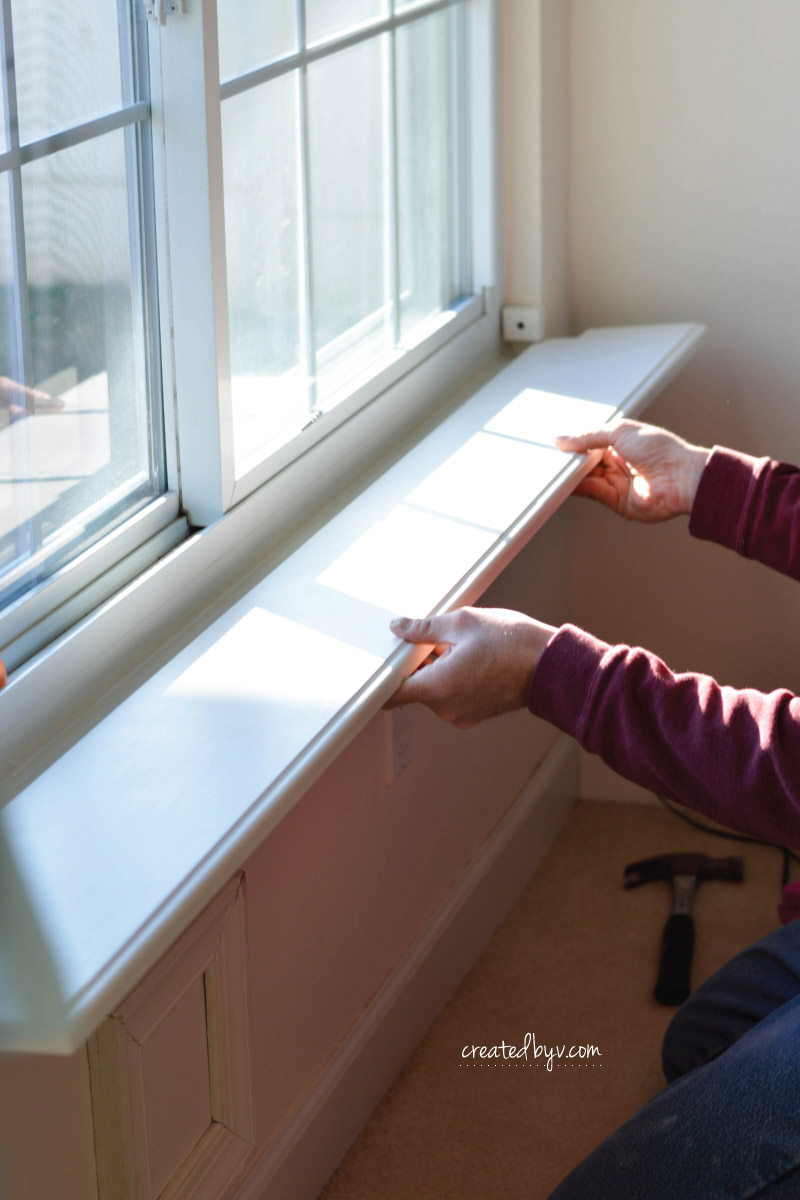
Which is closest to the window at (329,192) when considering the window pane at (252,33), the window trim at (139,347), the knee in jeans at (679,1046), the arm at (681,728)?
the window pane at (252,33)

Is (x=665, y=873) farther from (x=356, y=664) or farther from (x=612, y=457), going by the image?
(x=356, y=664)

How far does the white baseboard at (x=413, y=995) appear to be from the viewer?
4.57 feet

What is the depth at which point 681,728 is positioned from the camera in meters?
1.16

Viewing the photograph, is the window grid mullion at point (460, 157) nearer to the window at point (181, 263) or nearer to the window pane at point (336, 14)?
the window at point (181, 263)

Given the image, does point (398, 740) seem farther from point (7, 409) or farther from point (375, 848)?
point (7, 409)

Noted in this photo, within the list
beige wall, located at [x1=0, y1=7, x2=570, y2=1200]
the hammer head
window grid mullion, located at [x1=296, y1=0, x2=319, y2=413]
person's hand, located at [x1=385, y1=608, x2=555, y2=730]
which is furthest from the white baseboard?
window grid mullion, located at [x1=296, y1=0, x2=319, y2=413]

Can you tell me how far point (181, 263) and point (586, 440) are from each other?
1.92 feet

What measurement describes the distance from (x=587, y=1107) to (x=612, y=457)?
2.72 ft

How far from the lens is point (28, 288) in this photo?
1.00 meters

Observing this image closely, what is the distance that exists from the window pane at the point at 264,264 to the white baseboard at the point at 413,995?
71cm

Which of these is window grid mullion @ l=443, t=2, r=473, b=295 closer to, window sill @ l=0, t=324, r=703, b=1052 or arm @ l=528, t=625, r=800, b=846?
window sill @ l=0, t=324, r=703, b=1052

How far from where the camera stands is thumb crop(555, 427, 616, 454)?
5.06 ft

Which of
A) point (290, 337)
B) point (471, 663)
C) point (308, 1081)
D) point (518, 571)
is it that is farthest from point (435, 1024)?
point (290, 337)

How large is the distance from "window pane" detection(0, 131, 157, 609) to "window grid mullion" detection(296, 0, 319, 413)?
300 mm
